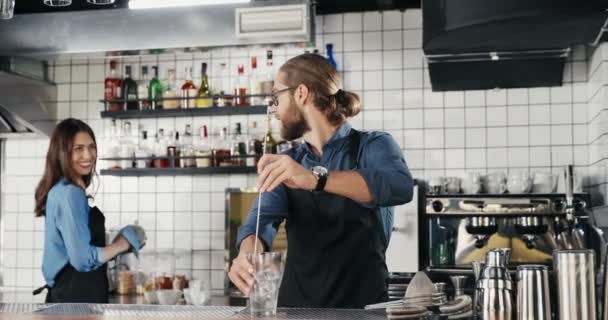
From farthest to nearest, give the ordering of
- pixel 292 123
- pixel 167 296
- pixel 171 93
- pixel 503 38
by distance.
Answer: pixel 171 93 → pixel 167 296 → pixel 503 38 → pixel 292 123

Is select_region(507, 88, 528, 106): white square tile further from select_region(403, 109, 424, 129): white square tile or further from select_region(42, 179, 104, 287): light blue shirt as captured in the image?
select_region(42, 179, 104, 287): light blue shirt

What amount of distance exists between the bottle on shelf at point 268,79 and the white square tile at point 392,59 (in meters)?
0.66

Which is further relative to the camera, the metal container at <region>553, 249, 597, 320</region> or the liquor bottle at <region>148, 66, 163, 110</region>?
the liquor bottle at <region>148, 66, 163, 110</region>

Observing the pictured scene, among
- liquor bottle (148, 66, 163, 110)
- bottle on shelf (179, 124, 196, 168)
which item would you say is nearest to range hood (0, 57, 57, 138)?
liquor bottle (148, 66, 163, 110)

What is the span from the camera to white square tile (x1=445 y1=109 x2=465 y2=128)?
4594 mm

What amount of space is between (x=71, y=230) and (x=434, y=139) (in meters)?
2.28

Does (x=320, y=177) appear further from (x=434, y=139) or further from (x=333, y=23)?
(x=333, y=23)

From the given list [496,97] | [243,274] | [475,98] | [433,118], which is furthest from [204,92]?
[243,274]

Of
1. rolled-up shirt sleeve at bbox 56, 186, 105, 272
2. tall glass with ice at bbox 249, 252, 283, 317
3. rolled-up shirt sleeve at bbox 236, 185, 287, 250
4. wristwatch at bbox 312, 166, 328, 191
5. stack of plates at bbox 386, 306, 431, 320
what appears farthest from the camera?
rolled-up shirt sleeve at bbox 56, 186, 105, 272

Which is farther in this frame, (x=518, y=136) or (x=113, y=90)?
(x=113, y=90)

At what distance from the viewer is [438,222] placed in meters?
4.32

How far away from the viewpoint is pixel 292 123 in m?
2.32

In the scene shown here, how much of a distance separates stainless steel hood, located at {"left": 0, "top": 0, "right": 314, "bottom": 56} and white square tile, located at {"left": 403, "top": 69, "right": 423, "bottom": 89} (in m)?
1.05

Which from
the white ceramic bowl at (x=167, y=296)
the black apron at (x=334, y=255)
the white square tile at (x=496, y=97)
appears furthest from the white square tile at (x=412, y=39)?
the black apron at (x=334, y=255)
